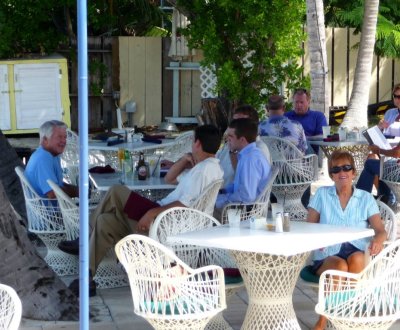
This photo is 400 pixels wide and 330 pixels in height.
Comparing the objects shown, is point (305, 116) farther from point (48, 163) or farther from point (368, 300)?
point (368, 300)

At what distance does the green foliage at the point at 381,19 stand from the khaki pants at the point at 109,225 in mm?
10784

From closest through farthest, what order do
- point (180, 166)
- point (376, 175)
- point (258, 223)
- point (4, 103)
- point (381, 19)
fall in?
point (258, 223), point (180, 166), point (376, 175), point (4, 103), point (381, 19)

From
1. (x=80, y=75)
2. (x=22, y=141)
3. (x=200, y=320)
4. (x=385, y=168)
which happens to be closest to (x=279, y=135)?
(x=385, y=168)

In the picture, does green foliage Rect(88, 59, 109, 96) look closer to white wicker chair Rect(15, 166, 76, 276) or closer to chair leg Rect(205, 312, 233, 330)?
white wicker chair Rect(15, 166, 76, 276)

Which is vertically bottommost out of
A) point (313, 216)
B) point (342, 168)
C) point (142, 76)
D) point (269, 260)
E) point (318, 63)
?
point (269, 260)

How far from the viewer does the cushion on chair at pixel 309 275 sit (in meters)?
5.91

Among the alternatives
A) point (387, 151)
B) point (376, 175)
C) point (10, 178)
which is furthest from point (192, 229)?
point (376, 175)

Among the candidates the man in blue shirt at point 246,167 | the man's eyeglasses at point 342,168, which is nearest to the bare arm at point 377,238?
the man's eyeglasses at point 342,168

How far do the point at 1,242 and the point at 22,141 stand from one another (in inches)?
415

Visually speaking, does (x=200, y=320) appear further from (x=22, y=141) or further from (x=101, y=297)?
(x=22, y=141)

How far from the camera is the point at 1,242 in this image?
627 centimetres

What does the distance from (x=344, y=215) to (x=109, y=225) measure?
182 centimetres

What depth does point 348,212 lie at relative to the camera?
A: 6047 mm

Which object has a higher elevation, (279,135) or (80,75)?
(80,75)
